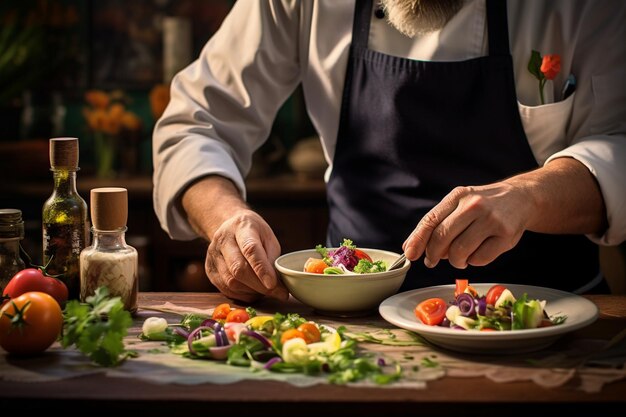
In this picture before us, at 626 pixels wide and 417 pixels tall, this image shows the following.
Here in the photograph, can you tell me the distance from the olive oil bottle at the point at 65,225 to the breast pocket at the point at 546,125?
0.92m

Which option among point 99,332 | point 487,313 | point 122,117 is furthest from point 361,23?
point 122,117

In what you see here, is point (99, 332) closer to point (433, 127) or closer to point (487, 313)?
point (487, 313)

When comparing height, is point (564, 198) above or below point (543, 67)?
below

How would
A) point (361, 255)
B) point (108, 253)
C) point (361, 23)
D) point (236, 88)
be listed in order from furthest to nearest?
point (236, 88)
point (361, 23)
point (361, 255)
point (108, 253)

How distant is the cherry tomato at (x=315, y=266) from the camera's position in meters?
1.46

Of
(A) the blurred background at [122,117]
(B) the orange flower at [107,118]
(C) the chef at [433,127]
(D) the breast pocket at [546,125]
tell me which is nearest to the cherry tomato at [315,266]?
(C) the chef at [433,127]

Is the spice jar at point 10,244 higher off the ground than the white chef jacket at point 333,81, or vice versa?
the white chef jacket at point 333,81

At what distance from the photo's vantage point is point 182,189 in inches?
71.8

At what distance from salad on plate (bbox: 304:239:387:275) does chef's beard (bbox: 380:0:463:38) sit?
0.56m

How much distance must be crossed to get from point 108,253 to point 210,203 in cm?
36

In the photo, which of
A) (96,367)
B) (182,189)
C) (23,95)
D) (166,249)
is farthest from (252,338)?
(23,95)

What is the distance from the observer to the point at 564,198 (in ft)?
4.96

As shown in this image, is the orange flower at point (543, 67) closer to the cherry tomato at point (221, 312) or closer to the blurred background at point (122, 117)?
the cherry tomato at point (221, 312)

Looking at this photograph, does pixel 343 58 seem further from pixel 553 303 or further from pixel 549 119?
pixel 553 303
